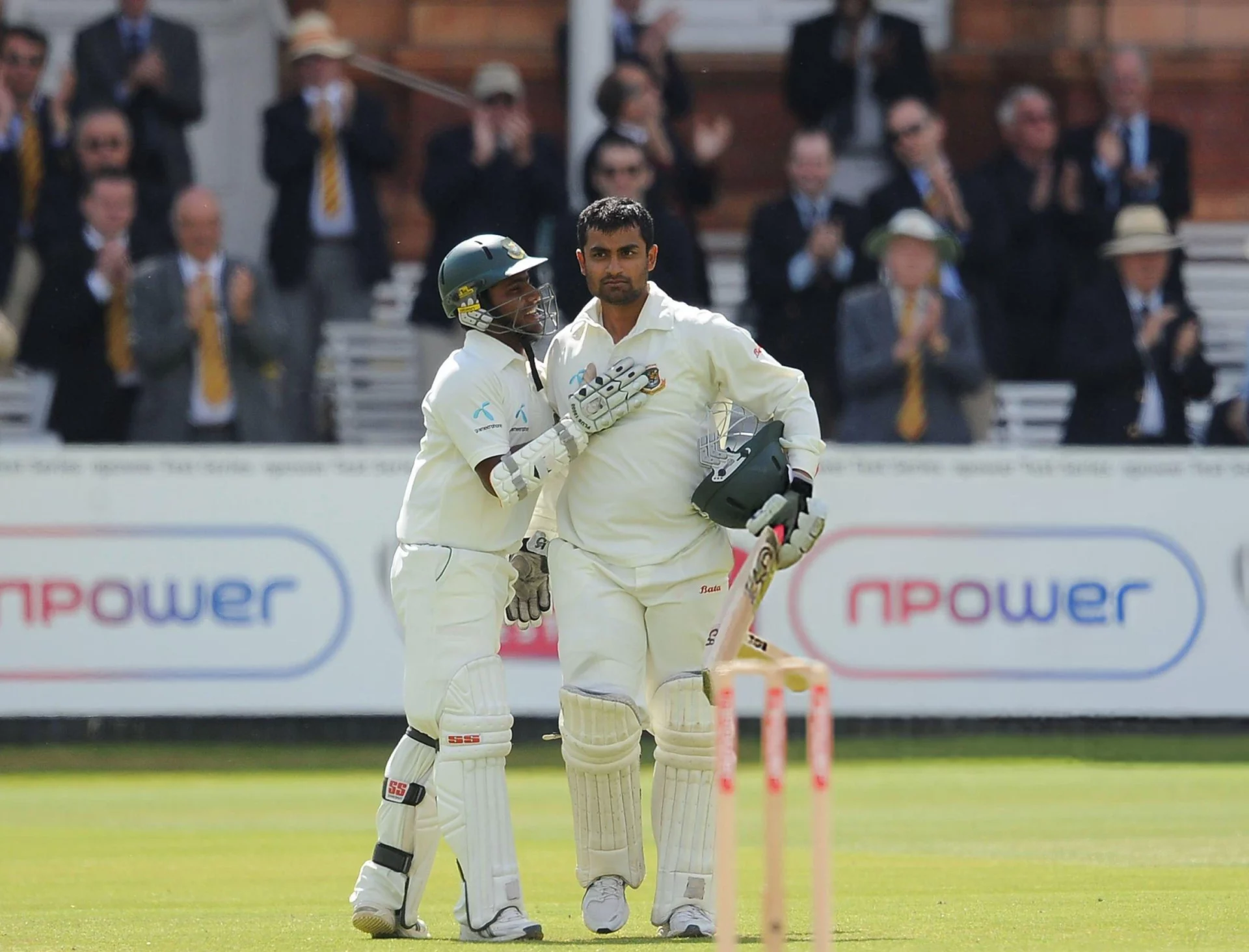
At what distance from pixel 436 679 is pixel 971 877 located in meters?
2.50

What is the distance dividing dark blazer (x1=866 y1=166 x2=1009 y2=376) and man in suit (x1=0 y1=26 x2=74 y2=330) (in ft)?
16.3

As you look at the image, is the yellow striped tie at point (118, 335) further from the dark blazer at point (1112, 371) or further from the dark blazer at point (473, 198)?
the dark blazer at point (1112, 371)

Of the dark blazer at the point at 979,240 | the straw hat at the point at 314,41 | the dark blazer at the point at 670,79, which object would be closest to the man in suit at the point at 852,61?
the dark blazer at the point at 670,79

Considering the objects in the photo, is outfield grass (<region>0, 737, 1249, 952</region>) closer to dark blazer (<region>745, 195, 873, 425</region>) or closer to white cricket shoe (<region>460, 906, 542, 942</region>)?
white cricket shoe (<region>460, 906, 542, 942</region>)

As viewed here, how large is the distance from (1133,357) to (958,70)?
4.65 metres

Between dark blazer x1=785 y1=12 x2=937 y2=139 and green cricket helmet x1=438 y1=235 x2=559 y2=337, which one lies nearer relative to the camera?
green cricket helmet x1=438 y1=235 x2=559 y2=337

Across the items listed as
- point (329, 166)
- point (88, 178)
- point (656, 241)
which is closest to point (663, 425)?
point (656, 241)

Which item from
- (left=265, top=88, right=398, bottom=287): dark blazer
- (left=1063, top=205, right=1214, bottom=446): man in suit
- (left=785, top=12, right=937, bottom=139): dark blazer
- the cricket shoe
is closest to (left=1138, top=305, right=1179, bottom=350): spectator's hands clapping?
(left=1063, top=205, right=1214, bottom=446): man in suit

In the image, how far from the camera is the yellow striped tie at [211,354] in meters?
13.7

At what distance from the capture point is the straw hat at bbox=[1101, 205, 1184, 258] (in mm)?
14164

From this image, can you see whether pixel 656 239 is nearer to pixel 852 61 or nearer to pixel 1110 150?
pixel 852 61

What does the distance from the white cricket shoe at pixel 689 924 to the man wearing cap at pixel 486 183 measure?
23.9ft

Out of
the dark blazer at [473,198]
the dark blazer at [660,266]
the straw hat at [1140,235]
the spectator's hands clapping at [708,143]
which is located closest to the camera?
the dark blazer at [660,266]

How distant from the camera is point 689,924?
24.9 feet
